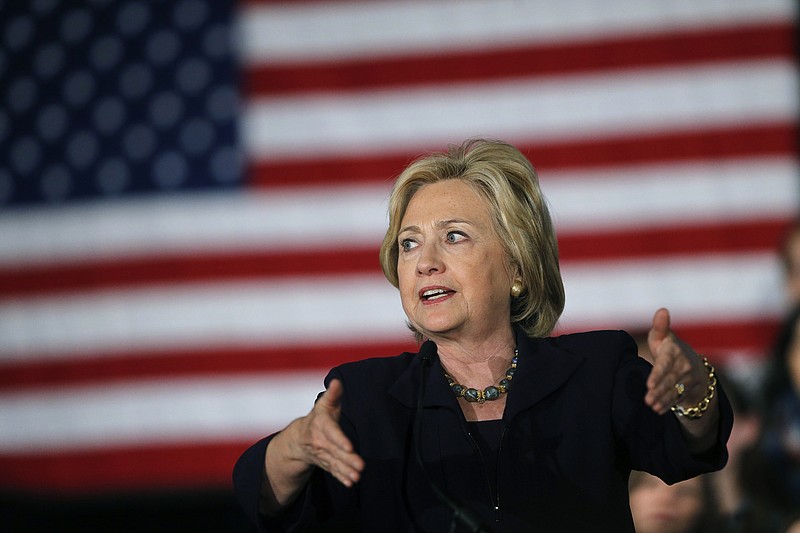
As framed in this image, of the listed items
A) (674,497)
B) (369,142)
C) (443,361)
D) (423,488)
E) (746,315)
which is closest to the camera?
A: (423,488)

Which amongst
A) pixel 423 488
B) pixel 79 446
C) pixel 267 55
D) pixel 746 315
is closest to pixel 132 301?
pixel 79 446

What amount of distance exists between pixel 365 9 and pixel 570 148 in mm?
1111

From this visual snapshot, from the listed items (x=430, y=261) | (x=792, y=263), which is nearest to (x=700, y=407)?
(x=430, y=261)

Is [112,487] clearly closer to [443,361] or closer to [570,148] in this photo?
[570,148]

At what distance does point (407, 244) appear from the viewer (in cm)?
183

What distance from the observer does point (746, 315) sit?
13.3ft

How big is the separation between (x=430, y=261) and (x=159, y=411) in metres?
2.93

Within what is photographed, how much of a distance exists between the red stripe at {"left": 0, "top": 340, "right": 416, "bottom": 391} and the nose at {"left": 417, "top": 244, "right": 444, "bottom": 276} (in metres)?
2.45

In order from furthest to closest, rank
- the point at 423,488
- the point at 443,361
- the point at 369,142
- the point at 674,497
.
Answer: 1. the point at 369,142
2. the point at 674,497
3. the point at 443,361
4. the point at 423,488

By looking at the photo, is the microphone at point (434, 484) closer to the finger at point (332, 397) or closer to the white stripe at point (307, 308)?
the finger at point (332, 397)

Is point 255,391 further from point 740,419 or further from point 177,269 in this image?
point 740,419

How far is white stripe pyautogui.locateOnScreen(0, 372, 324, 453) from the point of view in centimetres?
429

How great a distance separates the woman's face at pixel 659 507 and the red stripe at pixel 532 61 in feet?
7.05

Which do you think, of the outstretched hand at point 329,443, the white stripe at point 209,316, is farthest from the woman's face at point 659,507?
the white stripe at point 209,316
